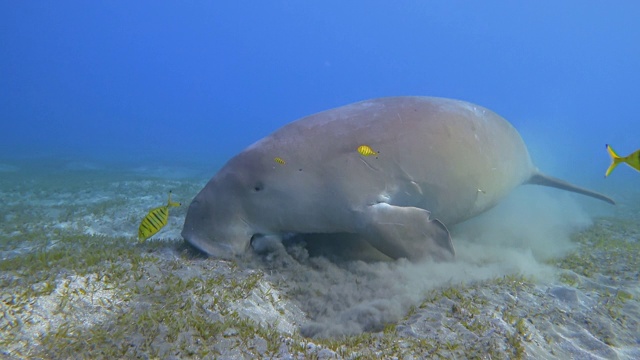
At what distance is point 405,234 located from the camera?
3.65 meters

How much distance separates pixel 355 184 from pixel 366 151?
401 mm

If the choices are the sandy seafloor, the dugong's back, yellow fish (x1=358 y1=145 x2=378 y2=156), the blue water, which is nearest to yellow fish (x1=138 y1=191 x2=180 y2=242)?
the sandy seafloor

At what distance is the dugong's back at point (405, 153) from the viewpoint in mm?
3924

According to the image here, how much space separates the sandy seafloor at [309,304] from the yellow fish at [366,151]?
3.55ft

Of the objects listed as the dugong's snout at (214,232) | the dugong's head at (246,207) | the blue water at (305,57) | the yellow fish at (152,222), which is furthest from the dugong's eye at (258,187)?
the blue water at (305,57)

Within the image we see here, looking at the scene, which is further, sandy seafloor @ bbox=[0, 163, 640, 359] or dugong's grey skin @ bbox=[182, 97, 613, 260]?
dugong's grey skin @ bbox=[182, 97, 613, 260]

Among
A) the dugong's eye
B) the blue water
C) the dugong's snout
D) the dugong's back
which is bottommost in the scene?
the dugong's snout

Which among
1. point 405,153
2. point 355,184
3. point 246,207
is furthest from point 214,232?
point 405,153

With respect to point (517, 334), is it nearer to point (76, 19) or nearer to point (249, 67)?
point (76, 19)

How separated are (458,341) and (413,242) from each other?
4.07 ft

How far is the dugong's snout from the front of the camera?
362cm

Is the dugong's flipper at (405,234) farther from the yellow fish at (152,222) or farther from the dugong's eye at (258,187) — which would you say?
the yellow fish at (152,222)

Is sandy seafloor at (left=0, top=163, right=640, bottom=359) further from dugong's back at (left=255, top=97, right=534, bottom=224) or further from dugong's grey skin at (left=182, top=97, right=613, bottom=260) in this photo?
dugong's back at (left=255, top=97, right=534, bottom=224)

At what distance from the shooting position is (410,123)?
4.42 m
